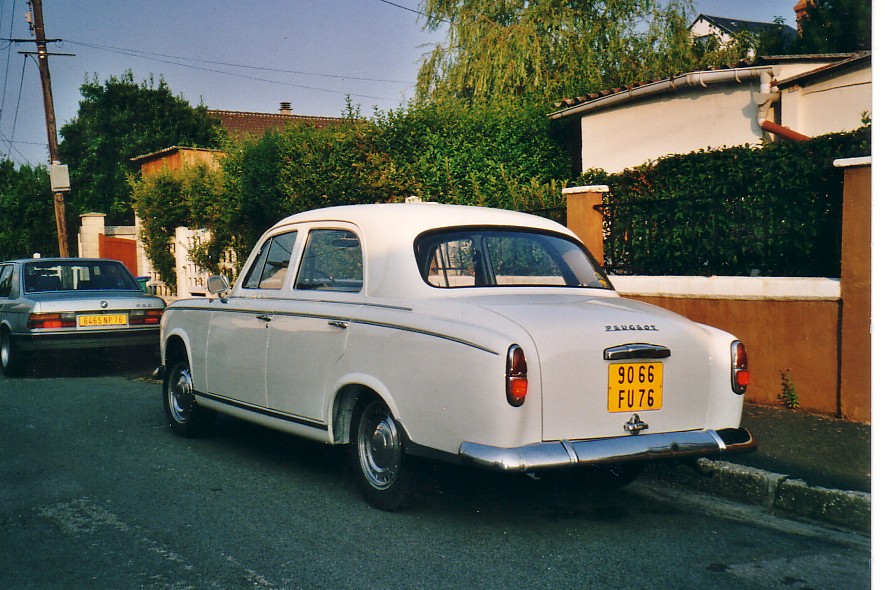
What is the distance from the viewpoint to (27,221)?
141ft

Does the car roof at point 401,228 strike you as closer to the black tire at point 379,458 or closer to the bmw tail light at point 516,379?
the black tire at point 379,458

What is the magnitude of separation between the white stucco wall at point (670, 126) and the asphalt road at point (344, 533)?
10.3m

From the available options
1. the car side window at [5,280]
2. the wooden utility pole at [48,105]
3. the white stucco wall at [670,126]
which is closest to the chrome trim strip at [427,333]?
the car side window at [5,280]

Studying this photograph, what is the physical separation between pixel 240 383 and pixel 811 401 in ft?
15.1

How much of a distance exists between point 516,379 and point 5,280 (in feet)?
33.9

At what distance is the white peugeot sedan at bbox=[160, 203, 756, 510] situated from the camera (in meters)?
4.12

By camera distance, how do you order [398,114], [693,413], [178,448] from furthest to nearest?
[398,114], [178,448], [693,413]

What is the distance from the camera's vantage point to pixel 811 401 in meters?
7.05

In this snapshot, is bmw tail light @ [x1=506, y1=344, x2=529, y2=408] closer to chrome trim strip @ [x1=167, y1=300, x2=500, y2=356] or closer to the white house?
chrome trim strip @ [x1=167, y1=300, x2=500, y2=356]

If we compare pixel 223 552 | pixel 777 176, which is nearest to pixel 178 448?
pixel 223 552

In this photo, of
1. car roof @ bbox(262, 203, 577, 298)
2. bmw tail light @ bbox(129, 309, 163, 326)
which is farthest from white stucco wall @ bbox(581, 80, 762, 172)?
car roof @ bbox(262, 203, 577, 298)

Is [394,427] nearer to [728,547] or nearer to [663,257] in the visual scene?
[728,547]

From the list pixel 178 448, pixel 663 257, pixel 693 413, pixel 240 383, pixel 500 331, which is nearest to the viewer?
pixel 500 331

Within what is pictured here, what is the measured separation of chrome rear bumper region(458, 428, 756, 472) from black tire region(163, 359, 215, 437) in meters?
3.47
